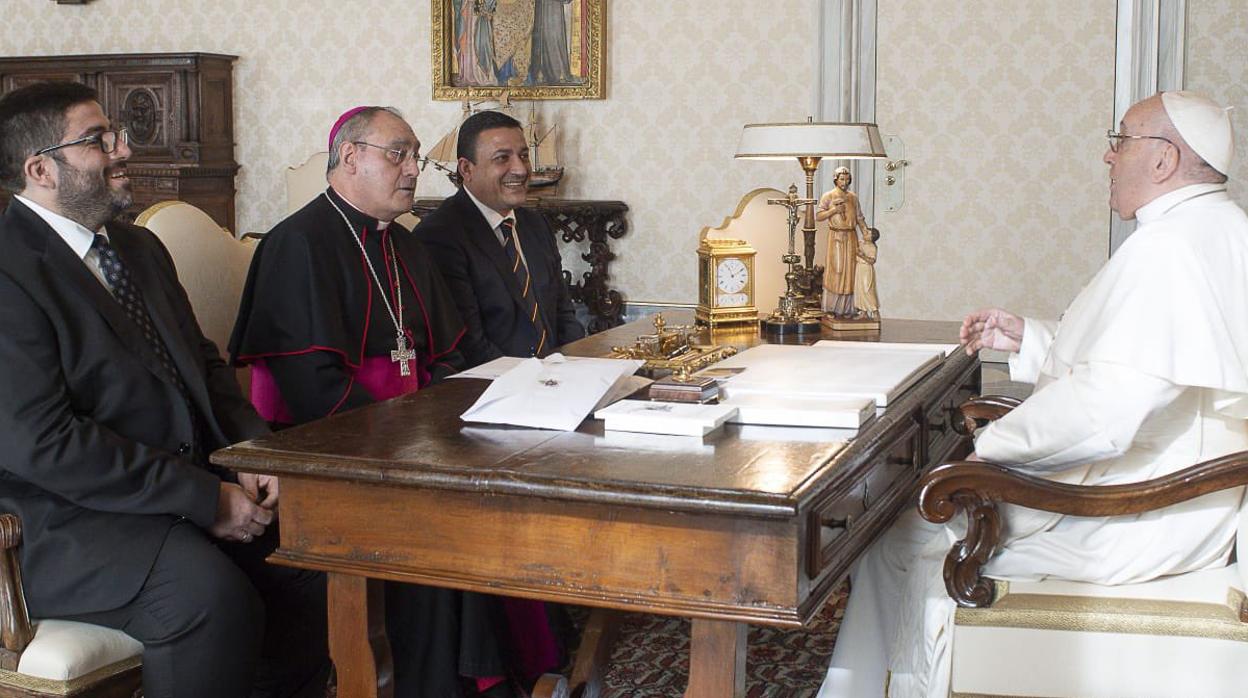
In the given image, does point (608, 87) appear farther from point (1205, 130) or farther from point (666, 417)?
Answer: point (666, 417)

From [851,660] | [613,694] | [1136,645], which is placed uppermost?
[1136,645]

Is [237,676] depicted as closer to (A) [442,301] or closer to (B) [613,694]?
(B) [613,694]

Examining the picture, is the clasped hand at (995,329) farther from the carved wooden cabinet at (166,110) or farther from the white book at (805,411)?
the carved wooden cabinet at (166,110)

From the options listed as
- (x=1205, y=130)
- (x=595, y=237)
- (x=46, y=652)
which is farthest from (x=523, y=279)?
(x=595, y=237)

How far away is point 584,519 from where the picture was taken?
229cm

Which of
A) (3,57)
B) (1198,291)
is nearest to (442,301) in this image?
(1198,291)

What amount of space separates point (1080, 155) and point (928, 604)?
183 inches

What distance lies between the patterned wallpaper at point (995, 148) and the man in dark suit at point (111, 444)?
4.64 m

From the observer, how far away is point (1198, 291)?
8.95 feet

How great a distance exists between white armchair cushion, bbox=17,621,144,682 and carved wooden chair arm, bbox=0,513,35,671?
0.02 meters

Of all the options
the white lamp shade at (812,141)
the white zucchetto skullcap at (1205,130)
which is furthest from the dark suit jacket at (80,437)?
the white zucchetto skullcap at (1205,130)

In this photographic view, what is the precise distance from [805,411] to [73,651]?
156cm

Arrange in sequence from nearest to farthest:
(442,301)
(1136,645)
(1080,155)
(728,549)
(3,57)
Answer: (728,549), (1136,645), (442,301), (1080,155), (3,57)

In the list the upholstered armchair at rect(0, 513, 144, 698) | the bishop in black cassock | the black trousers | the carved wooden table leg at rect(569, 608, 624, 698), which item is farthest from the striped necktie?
the upholstered armchair at rect(0, 513, 144, 698)
